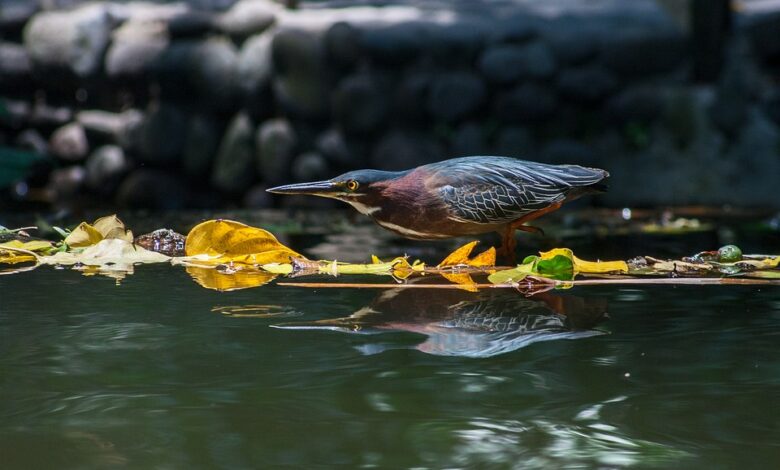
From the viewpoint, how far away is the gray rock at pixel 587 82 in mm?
6352

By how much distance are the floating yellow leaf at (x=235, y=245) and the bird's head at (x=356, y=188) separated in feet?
0.68

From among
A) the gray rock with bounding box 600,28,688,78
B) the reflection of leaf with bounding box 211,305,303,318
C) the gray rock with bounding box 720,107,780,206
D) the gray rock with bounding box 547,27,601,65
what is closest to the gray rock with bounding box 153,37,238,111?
the gray rock with bounding box 547,27,601,65

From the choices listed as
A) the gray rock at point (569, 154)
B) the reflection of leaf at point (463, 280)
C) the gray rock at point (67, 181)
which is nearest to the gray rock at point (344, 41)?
the gray rock at point (569, 154)

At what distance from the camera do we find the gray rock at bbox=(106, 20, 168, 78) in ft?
22.5

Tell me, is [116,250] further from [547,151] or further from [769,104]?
[769,104]

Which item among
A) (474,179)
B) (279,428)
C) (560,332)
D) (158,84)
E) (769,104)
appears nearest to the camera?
(279,428)

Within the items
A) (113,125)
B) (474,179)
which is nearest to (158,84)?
(113,125)

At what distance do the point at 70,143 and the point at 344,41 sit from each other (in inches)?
83.6

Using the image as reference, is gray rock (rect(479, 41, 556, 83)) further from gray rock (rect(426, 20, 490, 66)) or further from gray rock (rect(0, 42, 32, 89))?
gray rock (rect(0, 42, 32, 89))

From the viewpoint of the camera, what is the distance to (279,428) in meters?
1.35

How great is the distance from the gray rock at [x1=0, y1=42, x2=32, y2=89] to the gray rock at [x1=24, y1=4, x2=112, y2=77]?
12 cm

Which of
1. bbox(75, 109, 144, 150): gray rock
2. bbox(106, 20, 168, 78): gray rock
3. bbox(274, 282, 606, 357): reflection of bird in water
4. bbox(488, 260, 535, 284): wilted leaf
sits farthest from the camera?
bbox(75, 109, 144, 150): gray rock

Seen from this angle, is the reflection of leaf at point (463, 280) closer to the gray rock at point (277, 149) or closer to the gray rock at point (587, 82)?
the gray rock at point (587, 82)

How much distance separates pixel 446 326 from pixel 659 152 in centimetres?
468
